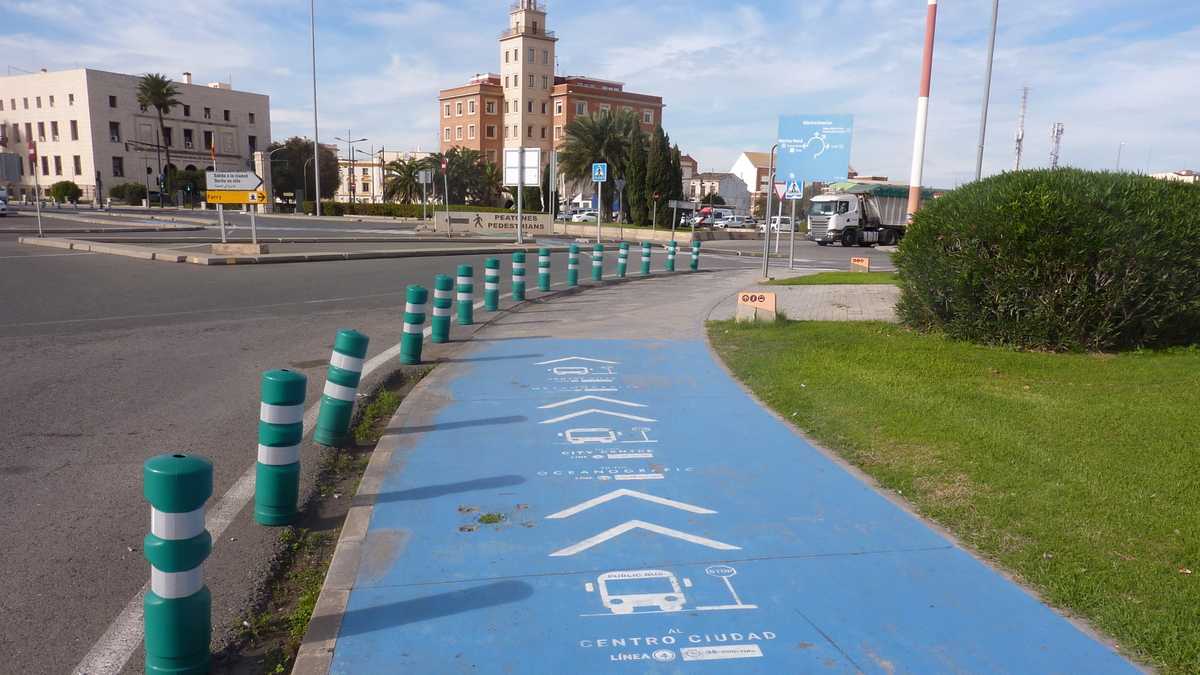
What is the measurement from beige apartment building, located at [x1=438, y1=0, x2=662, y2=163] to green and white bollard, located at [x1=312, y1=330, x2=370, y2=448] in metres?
90.6

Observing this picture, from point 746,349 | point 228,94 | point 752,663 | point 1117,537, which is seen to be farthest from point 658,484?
point 228,94

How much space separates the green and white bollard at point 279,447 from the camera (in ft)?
14.9

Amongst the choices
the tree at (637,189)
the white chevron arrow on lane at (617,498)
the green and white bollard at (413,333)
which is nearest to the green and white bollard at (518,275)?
the green and white bollard at (413,333)

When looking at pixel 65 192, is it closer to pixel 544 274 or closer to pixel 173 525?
pixel 544 274

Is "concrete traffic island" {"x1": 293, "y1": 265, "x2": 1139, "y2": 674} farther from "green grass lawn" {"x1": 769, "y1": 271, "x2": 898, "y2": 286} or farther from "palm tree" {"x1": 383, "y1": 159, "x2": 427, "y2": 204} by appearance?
"palm tree" {"x1": 383, "y1": 159, "x2": 427, "y2": 204}

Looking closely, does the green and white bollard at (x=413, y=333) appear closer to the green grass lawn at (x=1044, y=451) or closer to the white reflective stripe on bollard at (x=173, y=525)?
the green grass lawn at (x=1044, y=451)

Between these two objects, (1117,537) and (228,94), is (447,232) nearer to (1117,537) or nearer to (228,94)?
(1117,537)

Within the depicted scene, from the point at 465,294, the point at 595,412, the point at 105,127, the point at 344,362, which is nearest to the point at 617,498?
the point at 595,412

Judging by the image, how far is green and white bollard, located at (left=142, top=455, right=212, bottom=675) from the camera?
3.08 metres

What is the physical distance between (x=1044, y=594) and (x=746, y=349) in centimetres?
640

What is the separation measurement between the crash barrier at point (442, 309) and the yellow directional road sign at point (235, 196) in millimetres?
15496

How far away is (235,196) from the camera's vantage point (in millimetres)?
23938

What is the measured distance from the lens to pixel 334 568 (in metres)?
4.11

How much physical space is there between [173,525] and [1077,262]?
9.29 meters
